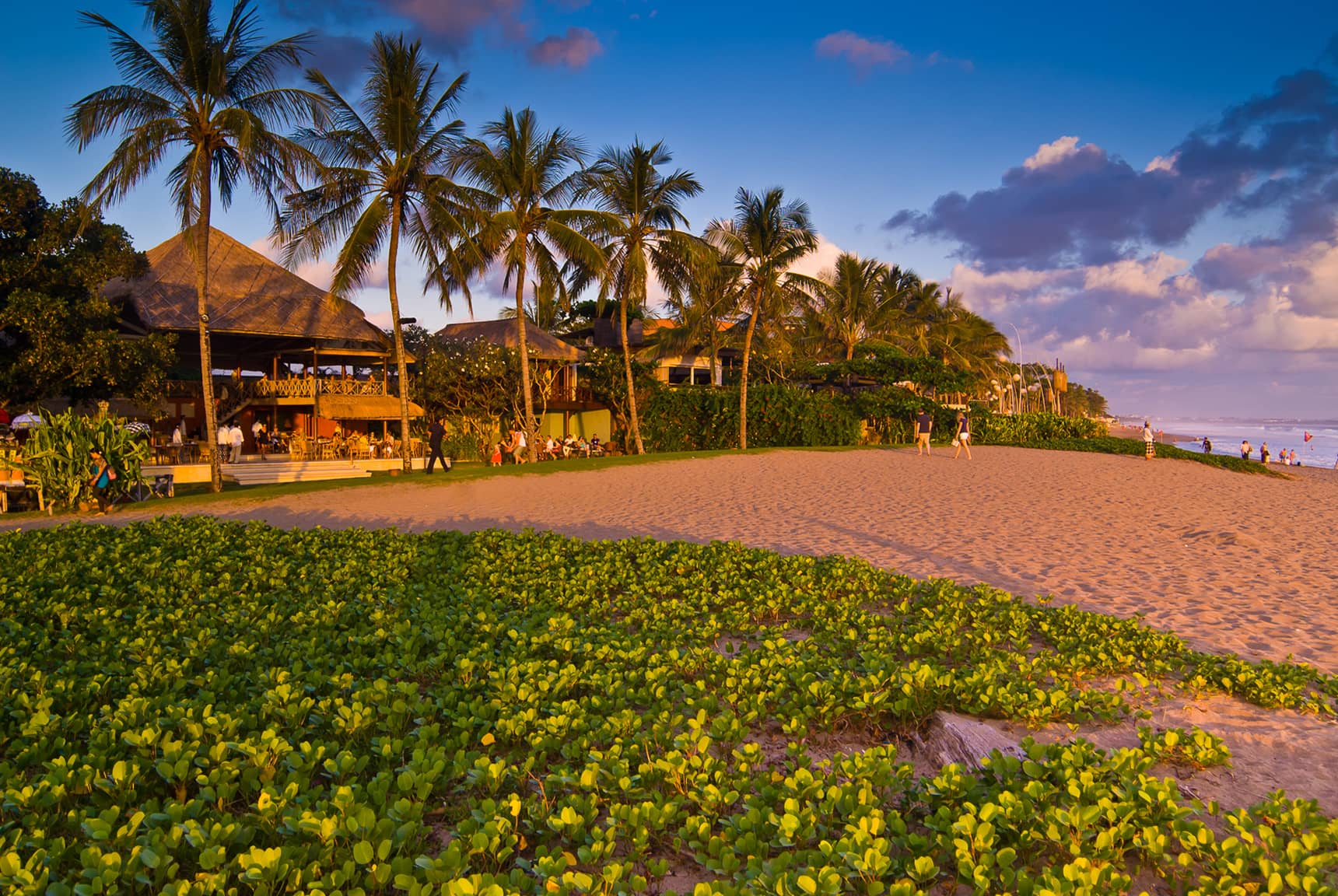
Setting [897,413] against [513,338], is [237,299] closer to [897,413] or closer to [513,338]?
[513,338]

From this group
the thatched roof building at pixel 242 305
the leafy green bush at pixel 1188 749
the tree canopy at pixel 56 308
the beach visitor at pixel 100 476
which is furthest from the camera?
the thatched roof building at pixel 242 305

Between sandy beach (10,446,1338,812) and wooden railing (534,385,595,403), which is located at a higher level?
wooden railing (534,385,595,403)

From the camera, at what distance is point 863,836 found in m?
2.41

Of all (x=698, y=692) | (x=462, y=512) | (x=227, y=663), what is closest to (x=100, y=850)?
(x=227, y=663)

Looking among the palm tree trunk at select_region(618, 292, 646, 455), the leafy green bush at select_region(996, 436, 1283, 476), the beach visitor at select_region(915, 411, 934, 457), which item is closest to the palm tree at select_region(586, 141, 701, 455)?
the palm tree trunk at select_region(618, 292, 646, 455)

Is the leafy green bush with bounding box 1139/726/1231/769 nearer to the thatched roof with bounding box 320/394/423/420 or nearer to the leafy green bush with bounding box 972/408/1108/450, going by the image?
the thatched roof with bounding box 320/394/423/420

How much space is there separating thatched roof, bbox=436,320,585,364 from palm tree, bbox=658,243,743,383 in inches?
185

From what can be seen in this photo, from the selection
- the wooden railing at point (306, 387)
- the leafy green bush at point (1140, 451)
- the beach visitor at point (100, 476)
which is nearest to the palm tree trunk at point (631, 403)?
the wooden railing at point (306, 387)

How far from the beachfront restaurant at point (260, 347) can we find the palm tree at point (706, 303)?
11.1 meters

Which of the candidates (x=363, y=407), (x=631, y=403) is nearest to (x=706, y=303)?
(x=631, y=403)

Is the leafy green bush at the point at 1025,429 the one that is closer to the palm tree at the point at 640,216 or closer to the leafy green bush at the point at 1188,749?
the palm tree at the point at 640,216

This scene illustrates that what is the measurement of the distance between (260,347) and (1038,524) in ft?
87.5

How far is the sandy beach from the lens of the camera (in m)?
5.72

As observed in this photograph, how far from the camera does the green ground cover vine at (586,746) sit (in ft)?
7.89
